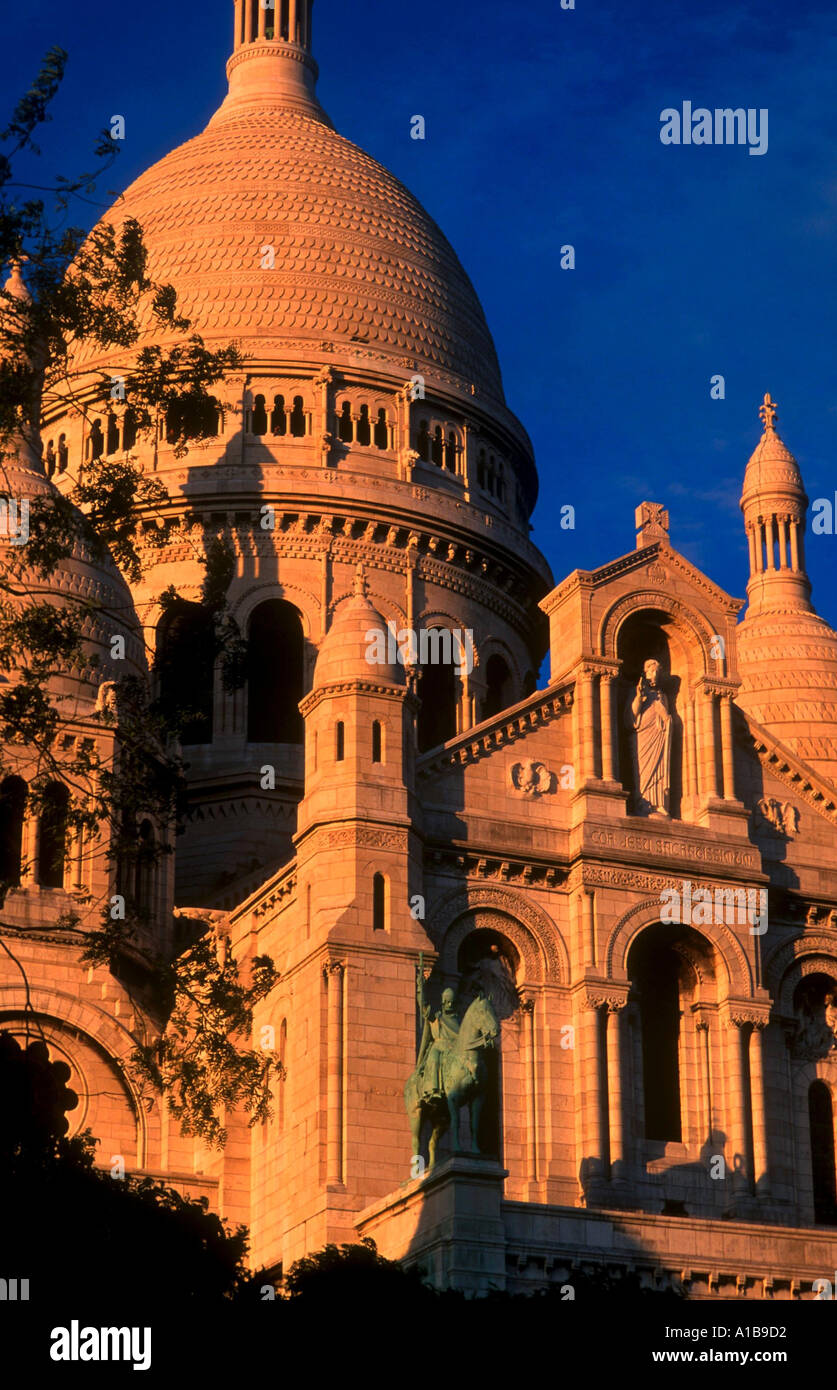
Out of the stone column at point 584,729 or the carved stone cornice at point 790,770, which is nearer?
the stone column at point 584,729

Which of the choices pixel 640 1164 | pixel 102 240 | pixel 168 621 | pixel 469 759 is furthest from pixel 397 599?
pixel 102 240

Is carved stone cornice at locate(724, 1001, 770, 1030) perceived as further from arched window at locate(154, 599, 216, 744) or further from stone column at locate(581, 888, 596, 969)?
arched window at locate(154, 599, 216, 744)

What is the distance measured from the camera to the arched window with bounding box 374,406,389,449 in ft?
229

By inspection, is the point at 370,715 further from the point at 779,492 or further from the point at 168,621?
the point at 779,492

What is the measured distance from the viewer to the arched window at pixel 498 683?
232 feet

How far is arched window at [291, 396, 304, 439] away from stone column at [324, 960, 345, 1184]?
25.2m

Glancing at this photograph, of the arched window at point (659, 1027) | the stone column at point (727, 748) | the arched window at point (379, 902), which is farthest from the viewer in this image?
the stone column at point (727, 748)

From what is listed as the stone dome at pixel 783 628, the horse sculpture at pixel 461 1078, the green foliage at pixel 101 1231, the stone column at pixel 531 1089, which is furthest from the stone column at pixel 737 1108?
the stone dome at pixel 783 628

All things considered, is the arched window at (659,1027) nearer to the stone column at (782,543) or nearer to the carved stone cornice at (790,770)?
the carved stone cornice at (790,770)

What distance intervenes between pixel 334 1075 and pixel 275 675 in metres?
21.8

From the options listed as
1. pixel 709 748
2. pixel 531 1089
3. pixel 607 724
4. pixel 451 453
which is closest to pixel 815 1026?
pixel 709 748

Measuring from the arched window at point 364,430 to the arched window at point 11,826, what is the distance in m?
19.0

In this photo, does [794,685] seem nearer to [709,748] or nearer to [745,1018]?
[709,748]

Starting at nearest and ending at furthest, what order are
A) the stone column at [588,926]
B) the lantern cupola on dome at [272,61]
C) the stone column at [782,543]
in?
the stone column at [588,926], the stone column at [782,543], the lantern cupola on dome at [272,61]
